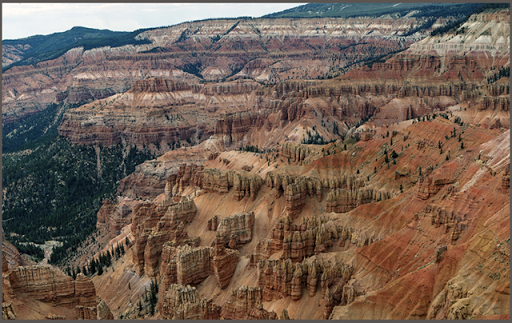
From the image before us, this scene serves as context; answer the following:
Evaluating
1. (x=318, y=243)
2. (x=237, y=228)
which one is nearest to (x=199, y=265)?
(x=237, y=228)

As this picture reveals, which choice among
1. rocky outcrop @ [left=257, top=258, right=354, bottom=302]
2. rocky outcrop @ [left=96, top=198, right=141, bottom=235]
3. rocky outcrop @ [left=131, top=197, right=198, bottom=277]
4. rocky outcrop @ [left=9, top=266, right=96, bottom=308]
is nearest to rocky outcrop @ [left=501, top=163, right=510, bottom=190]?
rocky outcrop @ [left=257, top=258, right=354, bottom=302]

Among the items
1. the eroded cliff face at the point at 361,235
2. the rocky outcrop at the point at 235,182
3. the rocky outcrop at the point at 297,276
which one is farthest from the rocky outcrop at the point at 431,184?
the rocky outcrop at the point at 235,182

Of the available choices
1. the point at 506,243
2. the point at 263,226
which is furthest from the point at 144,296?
the point at 506,243

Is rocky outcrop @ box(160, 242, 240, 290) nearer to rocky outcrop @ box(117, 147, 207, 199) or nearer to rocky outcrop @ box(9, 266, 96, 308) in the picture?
rocky outcrop @ box(9, 266, 96, 308)

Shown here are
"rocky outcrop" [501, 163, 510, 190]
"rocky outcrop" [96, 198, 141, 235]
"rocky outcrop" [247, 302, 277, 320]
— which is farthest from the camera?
"rocky outcrop" [96, 198, 141, 235]

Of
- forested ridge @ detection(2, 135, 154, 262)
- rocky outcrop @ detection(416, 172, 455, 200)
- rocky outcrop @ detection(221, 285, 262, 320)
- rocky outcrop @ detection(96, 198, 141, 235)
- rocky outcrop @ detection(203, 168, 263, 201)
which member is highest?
rocky outcrop @ detection(416, 172, 455, 200)

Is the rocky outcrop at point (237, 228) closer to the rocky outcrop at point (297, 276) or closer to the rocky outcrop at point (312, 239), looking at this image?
the rocky outcrop at point (312, 239)

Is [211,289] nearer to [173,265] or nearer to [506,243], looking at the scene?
[173,265]
